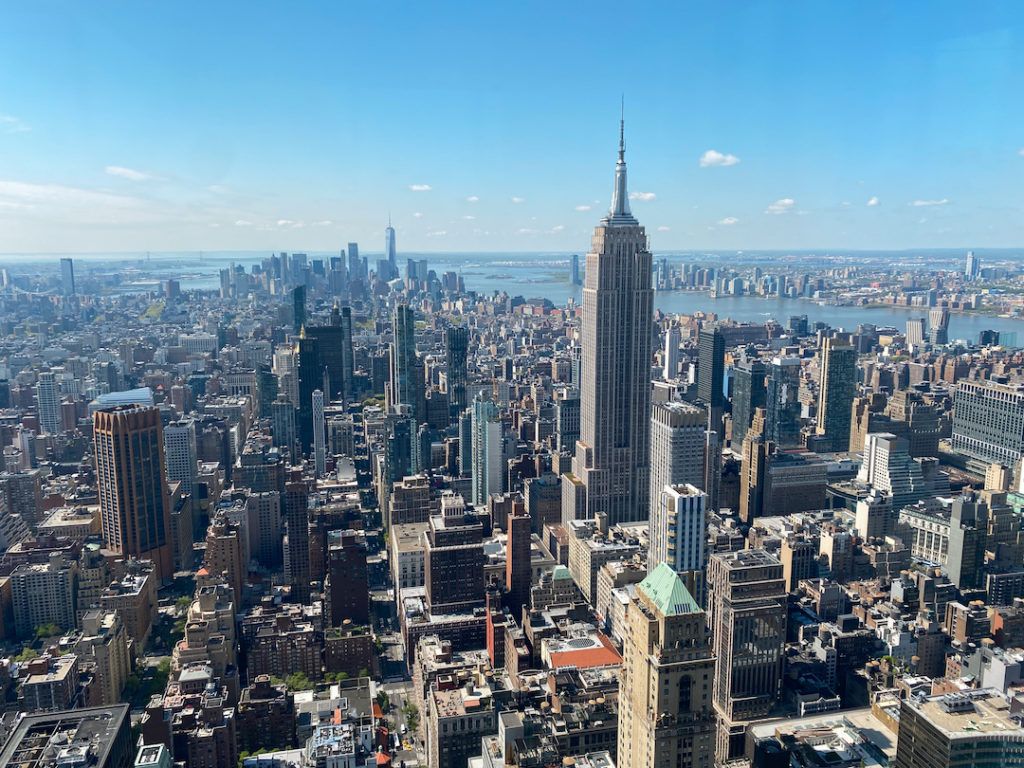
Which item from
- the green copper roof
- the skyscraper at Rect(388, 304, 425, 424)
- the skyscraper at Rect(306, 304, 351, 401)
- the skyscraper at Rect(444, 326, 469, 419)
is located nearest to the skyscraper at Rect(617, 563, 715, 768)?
the green copper roof

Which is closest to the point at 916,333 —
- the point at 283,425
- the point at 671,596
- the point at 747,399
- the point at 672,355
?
the point at 672,355

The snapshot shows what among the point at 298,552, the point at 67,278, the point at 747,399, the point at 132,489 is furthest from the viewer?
the point at 67,278

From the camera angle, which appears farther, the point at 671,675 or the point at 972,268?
the point at 972,268

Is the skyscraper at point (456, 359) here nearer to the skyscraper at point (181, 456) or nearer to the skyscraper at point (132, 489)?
the skyscraper at point (181, 456)

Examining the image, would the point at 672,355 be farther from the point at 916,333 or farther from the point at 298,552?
the point at 298,552

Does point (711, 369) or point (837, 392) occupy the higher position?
point (711, 369)

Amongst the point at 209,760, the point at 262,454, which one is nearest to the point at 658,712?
the point at 209,760

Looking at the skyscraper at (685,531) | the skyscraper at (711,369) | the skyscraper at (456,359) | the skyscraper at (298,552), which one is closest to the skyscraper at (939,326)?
the skyscraper at (711,369)

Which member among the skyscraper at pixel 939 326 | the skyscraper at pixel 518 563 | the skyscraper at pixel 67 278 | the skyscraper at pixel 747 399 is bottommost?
the skyscraper at pixel 518 563
